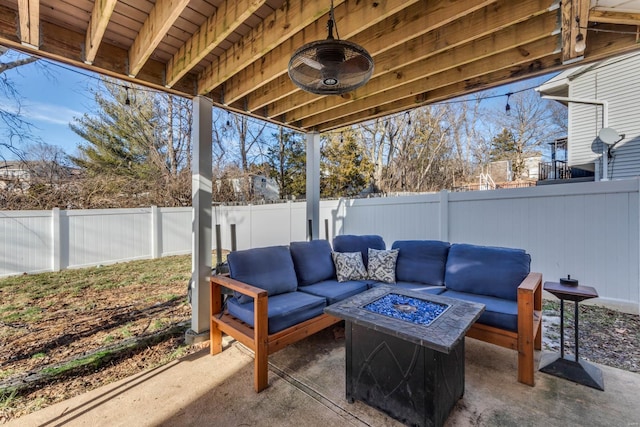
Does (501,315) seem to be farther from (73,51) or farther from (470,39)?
(73,51)

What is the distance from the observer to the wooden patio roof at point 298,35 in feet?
6.11

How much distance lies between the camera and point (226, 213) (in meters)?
8.18

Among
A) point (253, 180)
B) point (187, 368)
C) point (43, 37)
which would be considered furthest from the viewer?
point (253, 180)

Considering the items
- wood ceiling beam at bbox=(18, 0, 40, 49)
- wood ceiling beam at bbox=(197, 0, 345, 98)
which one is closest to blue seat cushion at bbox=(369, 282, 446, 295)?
wood ceiling beam at bbox=(197, 0, 345, 98)

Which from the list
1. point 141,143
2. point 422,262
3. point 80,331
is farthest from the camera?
point 141,143

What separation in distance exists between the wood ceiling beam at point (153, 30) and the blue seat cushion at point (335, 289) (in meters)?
2.45

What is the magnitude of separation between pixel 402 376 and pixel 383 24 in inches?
99.0

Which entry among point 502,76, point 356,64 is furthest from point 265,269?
point 502,76

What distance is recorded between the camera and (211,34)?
2074 millimetres

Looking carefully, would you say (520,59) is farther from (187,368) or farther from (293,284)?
(187,368)

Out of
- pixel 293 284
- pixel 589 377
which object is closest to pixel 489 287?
pixel 589 377

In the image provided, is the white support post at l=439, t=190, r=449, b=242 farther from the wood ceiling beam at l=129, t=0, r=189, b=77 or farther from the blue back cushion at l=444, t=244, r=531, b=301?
the wood ceiling beam at l=129, t=0, r=189, b=77

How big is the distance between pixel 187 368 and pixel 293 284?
117 centimetres

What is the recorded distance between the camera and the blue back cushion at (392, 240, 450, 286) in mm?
3162
